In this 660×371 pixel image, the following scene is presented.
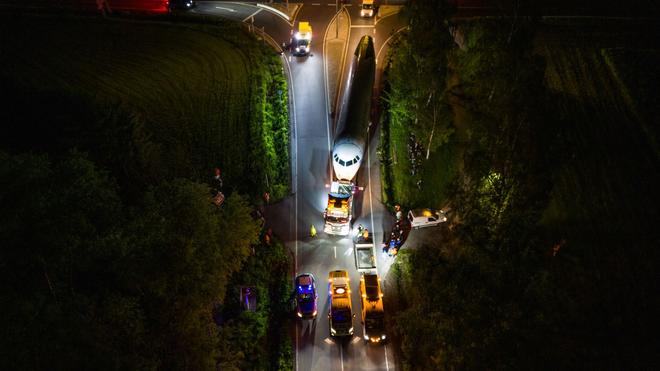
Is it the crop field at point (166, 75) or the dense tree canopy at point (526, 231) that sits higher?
the crop field at point (166, 75)

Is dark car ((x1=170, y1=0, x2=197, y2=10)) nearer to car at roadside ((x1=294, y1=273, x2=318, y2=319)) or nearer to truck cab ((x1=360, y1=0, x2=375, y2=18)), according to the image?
truck cab ((x1=360, y1=0, x2=375, y2=18))

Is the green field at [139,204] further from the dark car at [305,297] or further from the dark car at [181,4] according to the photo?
the dark car at [181,4]

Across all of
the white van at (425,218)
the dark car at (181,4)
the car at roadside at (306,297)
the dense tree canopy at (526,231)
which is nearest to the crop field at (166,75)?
the dark car at (181,4)

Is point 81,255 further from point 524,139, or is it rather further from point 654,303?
point 654,303

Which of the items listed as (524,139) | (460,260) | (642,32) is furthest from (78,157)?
(642,32)

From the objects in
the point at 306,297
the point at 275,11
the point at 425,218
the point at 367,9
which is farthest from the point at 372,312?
the point at 275,11

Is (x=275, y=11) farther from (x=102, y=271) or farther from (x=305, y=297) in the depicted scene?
(x=102, y=271)

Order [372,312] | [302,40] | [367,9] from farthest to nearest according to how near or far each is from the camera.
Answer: [367,9]
[302,40]
[372,312]

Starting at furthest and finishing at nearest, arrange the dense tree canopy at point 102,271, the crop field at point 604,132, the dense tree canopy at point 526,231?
the crop field at point 604,132 < the dense tree canopy at point 526,231 < the dense tree canopy at point 102,271
